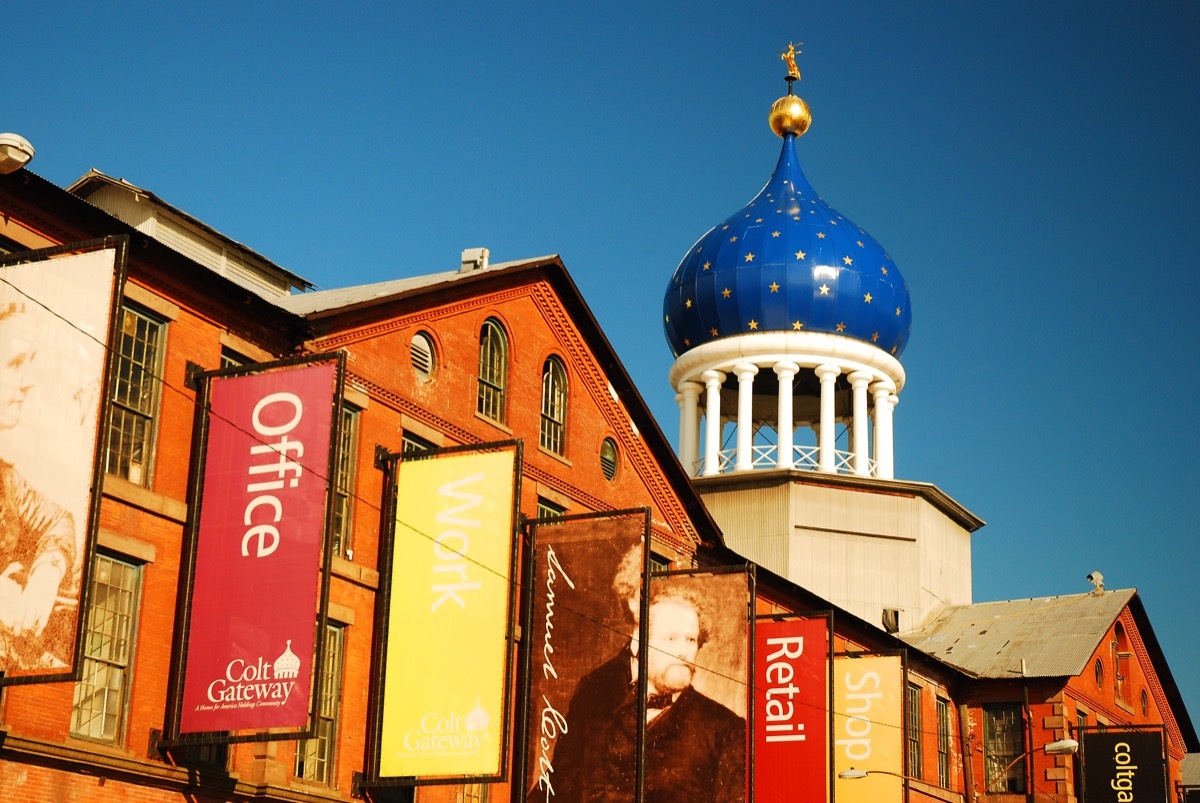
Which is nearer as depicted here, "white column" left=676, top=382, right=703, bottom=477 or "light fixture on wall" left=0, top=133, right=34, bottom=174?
"light fixture on wall" left=0, top=133, right=34, bottom=174

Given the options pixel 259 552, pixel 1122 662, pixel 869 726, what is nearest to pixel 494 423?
pixel 259 552

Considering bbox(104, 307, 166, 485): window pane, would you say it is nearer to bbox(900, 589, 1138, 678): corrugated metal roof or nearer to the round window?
the round window

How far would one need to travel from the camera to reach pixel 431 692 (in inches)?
1031

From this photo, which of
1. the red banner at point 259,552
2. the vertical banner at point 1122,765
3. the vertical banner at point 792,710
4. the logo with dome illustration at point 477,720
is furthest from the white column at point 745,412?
the red banner at point 259,552

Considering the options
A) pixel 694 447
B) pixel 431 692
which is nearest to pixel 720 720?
pixel 431 692

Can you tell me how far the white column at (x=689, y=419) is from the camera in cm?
5919

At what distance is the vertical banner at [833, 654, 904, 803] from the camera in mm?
38500

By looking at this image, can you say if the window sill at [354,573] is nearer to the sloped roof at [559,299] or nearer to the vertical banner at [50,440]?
the sloped roof at [559,299]

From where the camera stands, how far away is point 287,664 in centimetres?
2284

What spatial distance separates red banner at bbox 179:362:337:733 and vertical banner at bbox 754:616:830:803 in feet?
47.1

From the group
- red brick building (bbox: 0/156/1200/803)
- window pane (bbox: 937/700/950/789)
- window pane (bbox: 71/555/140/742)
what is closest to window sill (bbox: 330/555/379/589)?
red brick building (bbox: 0/156/1200/803)

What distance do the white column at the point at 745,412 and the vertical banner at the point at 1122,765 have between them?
44.1 feet

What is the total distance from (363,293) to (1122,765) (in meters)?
29.0

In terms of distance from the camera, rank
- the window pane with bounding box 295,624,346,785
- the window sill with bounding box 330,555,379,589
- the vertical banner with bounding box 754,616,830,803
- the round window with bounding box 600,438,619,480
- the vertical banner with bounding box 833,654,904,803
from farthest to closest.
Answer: the vertical banner with bounding box 833,654,904,803, the round window with bounding box 600,438,619,480, the vertical banner with bounding box 754,616,830,803, the window sill with bounding box 330,555,379,589, the window pane with bounding box 295,624,346,785
